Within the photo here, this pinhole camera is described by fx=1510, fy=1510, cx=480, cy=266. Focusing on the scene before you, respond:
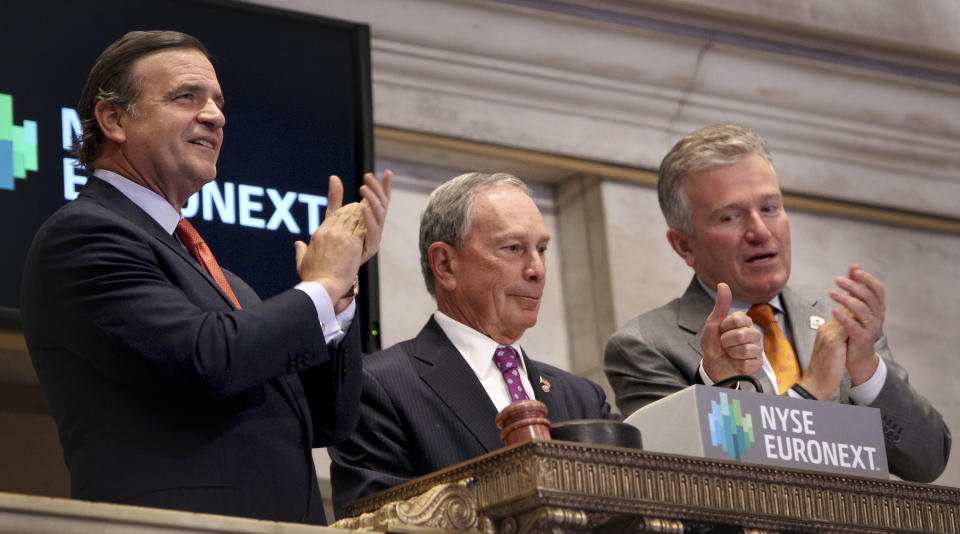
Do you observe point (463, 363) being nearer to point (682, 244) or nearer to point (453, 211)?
point (453, 211)

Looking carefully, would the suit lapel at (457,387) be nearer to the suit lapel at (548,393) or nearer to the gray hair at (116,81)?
the suit lapel at (548,393)

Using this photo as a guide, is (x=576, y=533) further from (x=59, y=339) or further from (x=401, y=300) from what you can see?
(x=401, y=300)

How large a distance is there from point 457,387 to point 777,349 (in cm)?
87

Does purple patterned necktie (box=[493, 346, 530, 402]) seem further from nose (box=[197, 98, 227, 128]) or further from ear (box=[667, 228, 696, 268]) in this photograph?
nose (box=[197, 98, 227, 128])

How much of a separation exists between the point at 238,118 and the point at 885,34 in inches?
108

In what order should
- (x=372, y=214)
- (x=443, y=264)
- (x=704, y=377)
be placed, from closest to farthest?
(x=372, y=214)
(x=704, y=377)
(x=443, y=264)

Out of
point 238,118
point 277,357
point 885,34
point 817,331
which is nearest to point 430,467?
point 277,357

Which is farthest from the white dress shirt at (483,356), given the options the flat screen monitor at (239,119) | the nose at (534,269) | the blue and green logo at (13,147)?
the blue and green logo at (13,147)

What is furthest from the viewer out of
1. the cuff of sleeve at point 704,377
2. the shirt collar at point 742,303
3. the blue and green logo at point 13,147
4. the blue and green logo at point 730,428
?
the blue and green logo at point 13,147

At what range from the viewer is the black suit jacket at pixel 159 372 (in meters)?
2.22

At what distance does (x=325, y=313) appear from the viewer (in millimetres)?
2373

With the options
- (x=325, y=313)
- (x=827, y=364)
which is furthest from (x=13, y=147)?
(x=827, y=364)

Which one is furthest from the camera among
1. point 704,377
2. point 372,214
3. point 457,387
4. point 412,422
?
point 704,377

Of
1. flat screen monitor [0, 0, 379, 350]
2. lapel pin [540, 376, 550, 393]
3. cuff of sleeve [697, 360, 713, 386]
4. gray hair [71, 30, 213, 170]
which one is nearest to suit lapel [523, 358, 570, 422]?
lapel pin [540, 376, 550, 393]
